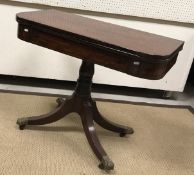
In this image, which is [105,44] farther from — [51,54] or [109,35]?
[51,54]

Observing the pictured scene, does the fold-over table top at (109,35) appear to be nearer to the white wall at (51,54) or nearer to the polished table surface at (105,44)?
the polished table surface at (105,44)

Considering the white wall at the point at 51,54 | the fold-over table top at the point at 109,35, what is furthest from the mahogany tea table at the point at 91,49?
the white wall at the point at 51,54

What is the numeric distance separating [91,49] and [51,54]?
871 millimetres

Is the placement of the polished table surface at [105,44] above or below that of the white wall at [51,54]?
above

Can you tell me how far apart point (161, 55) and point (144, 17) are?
0.92 metres

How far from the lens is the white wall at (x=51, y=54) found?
1804mm

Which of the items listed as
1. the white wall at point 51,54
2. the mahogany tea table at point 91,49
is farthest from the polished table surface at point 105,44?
the white wall at point 51,54

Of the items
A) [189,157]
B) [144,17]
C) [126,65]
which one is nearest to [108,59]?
[126,65]

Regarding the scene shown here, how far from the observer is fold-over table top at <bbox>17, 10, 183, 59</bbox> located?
1.01 metres

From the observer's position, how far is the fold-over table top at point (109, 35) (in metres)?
1.01

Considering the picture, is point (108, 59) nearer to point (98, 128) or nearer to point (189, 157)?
point (98, 128)

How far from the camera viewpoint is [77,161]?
4.16 feet

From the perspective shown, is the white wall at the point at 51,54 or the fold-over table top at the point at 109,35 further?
the white wall at the point at 51,54

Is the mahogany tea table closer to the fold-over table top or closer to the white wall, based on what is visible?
the fold-over table top
